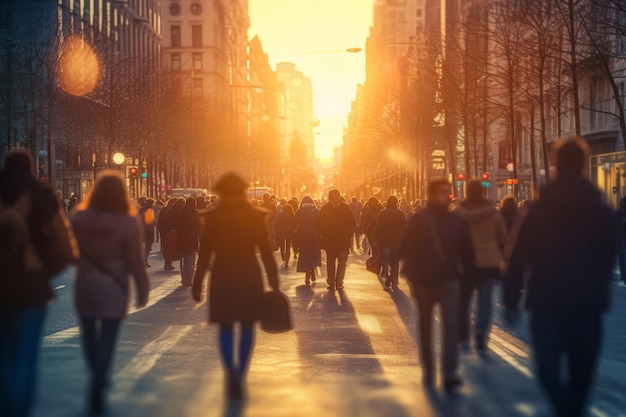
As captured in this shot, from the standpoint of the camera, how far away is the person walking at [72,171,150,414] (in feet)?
27.5

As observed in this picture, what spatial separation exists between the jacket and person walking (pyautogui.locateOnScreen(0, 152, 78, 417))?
19.3ft

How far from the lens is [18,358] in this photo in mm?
7336

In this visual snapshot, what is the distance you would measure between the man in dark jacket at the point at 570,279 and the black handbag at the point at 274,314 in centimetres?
245

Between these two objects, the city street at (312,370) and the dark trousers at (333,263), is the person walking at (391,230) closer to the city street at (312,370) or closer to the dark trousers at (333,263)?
the dark trousers at (333,263)

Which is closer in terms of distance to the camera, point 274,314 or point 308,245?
point 274,314

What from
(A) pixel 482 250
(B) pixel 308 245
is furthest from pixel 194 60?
(A) pixel 482 250

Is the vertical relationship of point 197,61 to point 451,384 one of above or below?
above

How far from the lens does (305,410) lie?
8641 millimetres

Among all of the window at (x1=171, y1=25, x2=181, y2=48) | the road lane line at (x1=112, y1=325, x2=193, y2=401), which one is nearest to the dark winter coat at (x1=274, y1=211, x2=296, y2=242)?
the road lane line at (x1=112, y1=325, x2=193, y2=401)

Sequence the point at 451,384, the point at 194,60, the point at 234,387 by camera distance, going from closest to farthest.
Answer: the point at 234,387, the point at 451,384, the point at 194,60

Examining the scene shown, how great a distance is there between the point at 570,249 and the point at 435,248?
2.34 m

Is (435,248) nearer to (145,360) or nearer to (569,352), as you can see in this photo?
(569,352)

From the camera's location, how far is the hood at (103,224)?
27.7ft

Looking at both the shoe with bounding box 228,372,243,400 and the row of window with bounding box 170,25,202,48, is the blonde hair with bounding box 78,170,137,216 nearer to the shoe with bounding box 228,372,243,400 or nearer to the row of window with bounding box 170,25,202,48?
the shoe with bounding box 228,372,243,400
